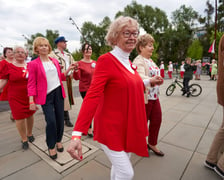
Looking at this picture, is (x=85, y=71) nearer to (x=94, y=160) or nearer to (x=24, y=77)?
(x=24, y=77)

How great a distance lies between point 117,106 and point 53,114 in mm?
1518

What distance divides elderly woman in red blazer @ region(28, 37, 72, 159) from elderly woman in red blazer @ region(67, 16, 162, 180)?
1.29 meters

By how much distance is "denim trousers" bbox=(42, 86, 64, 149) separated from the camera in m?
2.31

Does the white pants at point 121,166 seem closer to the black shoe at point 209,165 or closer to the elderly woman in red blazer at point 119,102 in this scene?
the elderly woman in red blazer at point 119,102

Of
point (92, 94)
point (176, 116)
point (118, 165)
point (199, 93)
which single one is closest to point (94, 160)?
point (118, 165)

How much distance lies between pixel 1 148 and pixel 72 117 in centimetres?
202

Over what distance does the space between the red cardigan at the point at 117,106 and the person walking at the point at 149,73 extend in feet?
2.78

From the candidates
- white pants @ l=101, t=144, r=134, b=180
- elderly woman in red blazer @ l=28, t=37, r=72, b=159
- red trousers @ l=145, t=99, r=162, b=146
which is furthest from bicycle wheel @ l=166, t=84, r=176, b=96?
white pants @ l=101, t=144, r=134, b=180

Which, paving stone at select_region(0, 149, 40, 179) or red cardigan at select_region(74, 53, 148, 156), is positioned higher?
red cardigan at select_region(74, 53, 148, 156)

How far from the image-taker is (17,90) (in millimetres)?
2752

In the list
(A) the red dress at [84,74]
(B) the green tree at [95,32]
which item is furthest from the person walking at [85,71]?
(B) the green tree at [95,32]

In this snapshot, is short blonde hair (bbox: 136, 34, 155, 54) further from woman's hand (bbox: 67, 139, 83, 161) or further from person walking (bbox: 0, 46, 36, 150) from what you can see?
person walking (bbox: 0, 46, 36, 150)

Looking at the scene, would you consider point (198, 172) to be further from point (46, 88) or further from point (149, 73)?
point (46, 88)

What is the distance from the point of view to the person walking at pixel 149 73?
2209 mm
